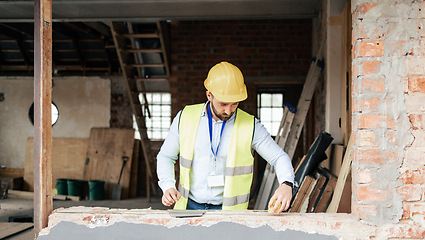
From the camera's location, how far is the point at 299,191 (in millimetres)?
3459

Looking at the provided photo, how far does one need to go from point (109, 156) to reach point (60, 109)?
1.71 metres

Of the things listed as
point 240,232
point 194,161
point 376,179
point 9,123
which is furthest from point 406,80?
point 9,123

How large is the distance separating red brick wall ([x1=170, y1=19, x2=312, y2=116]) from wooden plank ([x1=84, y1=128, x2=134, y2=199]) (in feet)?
4.67

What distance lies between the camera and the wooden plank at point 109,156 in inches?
310

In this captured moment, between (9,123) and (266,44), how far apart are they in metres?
5.91

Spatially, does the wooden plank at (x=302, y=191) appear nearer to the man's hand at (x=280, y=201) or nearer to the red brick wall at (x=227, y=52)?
the man's hand at (x=280, y=201)

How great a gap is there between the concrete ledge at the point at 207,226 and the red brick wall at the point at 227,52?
17.1ft

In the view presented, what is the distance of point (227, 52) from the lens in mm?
7305

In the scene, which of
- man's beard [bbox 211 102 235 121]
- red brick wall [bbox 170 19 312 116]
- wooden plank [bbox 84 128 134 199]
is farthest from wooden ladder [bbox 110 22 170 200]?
man's beard [bbox 211 102 235 121]

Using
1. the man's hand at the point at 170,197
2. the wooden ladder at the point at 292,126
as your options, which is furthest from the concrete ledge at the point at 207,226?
the wooden ladder at the point at 292,126

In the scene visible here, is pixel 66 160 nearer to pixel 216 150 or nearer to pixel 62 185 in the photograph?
pixel 62 185

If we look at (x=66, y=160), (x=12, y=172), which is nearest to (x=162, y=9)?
(x=66, y=160)

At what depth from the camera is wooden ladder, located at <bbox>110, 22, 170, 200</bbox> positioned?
6.47m

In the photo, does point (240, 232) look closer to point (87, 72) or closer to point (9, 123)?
point (87, 72)
